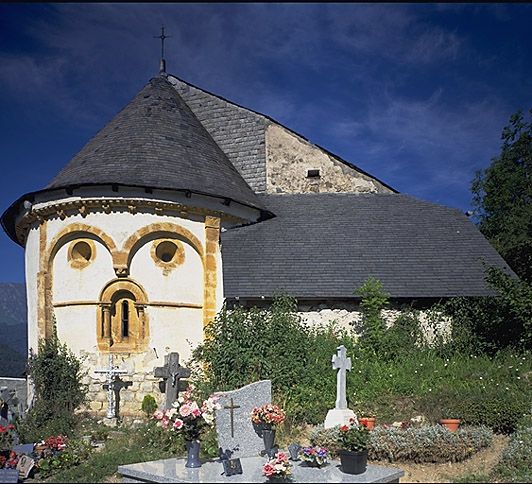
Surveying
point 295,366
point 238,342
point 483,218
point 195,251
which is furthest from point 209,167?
point 483,218

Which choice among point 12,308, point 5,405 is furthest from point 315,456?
point 12,308

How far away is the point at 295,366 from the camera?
12.0 metres

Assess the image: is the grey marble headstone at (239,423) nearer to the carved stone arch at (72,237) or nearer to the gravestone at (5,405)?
the gravestone at (5,405)

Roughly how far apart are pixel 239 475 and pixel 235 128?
13788 mm

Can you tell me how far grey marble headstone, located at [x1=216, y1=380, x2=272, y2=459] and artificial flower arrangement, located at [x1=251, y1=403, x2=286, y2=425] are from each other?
4.6 inches

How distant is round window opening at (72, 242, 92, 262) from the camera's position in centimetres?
1441

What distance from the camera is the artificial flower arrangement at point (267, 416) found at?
921cm

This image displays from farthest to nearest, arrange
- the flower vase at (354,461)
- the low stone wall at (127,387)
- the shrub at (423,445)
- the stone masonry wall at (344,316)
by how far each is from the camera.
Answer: the stone masonry wall at (344,316) → the low stone wall at (127,387) → the shrub at (423,445) → the flower vase at (354,461)

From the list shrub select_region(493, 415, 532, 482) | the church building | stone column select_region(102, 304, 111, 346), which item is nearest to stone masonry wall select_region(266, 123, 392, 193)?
the church building

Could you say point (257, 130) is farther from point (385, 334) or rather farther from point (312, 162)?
point (385, 334)

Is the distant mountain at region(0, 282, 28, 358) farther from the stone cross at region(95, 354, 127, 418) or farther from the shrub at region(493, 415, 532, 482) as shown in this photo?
the shrub at region(493, 415, 532, 482)

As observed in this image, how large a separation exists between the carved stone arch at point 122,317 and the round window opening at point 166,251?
94 cm

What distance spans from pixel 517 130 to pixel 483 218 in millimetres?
4656

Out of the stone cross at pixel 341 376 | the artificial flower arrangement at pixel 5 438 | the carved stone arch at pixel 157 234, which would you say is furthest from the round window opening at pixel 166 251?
the stone cross at pixel 341 376
